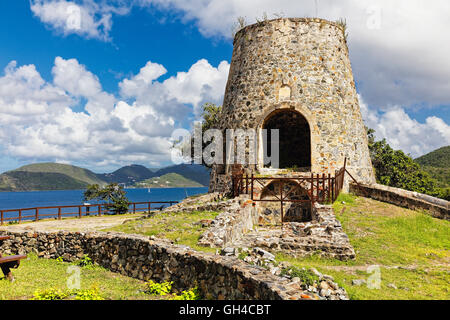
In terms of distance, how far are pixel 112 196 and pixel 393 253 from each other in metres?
23.8

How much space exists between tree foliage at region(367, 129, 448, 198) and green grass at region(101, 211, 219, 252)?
22.9 metres

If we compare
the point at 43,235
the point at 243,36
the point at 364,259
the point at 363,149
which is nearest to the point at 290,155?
the point at 363,149

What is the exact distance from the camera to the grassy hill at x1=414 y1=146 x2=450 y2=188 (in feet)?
190

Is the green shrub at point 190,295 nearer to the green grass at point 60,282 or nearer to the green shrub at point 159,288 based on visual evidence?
the green shrub at point 159,288

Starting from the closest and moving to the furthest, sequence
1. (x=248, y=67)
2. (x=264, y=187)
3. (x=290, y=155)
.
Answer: (x=264, y=187), (x=248, y=67), (x=290, y=155)

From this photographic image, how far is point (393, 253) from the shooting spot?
9.51 metres

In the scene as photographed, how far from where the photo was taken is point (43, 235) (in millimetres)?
11062

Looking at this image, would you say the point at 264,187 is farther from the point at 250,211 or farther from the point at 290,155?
the point at 290,155

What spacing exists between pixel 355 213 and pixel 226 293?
947 cm

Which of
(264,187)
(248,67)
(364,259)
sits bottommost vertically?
(364,259)

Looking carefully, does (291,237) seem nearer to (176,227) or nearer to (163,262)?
(163,262)

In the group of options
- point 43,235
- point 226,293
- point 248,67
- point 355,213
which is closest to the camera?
point 226,293

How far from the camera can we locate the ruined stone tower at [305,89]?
17812mm

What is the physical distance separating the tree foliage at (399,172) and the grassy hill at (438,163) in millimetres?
26786
